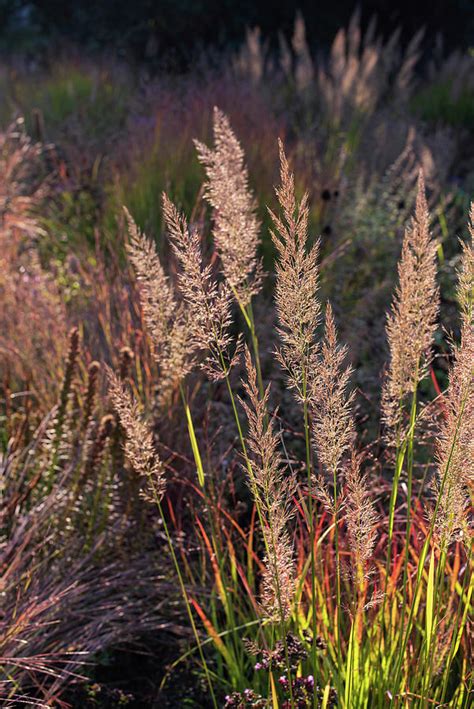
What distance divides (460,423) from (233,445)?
2.08m

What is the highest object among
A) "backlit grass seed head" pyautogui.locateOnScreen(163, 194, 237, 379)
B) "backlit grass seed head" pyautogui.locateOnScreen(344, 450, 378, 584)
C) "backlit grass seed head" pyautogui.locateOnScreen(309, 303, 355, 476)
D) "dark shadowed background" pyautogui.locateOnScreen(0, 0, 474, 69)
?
"backlit grass seed head" pyautogui.locateOnScreen(163, 194, 237, 379)

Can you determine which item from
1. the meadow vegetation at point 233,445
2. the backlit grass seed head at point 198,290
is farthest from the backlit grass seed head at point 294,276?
the backlit grass seed head at point 198,290

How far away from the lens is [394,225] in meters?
5.72

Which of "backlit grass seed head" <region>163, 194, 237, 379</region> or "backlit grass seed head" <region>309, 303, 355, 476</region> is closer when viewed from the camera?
"backlit grass seed head" <region>309, 303, 355, 476</region>

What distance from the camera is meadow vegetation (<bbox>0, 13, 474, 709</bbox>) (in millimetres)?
1577

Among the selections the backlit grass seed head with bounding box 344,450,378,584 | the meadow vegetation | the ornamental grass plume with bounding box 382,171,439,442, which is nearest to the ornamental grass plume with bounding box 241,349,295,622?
the meadow vegetation

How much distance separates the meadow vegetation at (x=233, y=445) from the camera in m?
1.58

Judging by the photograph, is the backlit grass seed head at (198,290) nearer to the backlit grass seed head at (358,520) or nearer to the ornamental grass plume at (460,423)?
the backlit grass seed head at (358,520)

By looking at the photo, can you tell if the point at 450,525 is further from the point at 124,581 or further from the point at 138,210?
the point at 138,210

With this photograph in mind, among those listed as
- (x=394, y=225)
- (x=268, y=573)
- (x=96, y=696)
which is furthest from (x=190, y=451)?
(x=394, y=225)

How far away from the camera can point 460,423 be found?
152 centimetres

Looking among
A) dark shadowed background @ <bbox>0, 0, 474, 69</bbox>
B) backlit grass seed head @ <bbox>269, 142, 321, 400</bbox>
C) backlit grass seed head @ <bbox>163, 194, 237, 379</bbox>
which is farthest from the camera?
dark shadowed background @ <bbox>0, 0, 474, 69</bbox>

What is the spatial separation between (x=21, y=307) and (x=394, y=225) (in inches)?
112

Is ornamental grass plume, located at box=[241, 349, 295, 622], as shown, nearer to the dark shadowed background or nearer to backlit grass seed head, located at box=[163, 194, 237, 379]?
backlit grass seed head, located at box=[163, 194, 237, 379]
